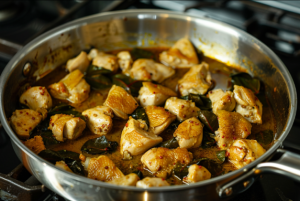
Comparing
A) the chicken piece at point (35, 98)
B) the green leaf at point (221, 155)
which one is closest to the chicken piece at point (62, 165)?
the chicken piece at point (35, 98)

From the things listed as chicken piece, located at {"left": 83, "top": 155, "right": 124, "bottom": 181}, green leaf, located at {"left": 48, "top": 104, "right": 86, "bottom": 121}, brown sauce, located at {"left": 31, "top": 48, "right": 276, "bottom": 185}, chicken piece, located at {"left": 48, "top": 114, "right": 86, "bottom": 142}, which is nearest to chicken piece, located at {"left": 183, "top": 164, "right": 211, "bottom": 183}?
brown sauce, located at {"left": 31, "top": 48, "right": 276, "bottom": 185}

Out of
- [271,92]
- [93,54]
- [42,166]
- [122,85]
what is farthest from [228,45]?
[42,166]


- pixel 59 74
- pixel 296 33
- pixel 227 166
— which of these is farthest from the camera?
pixel 296 33

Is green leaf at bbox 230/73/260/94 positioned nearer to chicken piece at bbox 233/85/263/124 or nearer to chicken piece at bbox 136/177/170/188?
chicken piece at bbox 233/85/263/124

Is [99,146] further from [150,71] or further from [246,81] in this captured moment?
[246,81]

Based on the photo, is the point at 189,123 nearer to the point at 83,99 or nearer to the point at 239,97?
the point at 239,97
